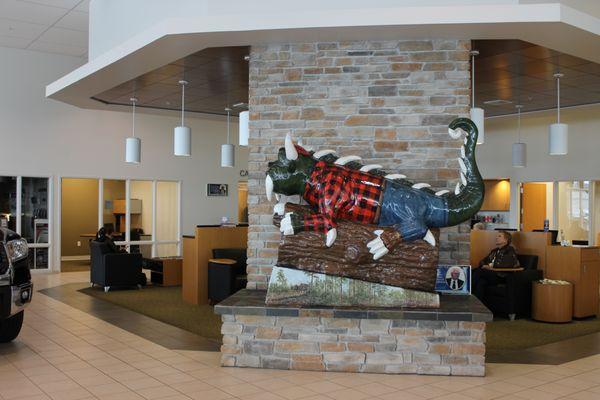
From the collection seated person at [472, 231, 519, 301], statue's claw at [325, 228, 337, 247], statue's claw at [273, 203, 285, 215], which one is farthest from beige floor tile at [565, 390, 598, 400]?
seated person at [472, 231, 519, 301]

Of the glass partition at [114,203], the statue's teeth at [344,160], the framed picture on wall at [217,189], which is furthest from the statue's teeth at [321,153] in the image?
the framed picture on wall at [217,189]

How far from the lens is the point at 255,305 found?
5039 millimetres

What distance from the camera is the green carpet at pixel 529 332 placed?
642 centimetres

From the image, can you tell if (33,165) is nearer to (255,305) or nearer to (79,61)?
(79,61)

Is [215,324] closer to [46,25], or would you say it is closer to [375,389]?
[375,389]

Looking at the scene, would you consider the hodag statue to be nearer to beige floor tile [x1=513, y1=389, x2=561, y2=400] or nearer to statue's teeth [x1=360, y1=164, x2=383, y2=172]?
statue's teeth [x1=360, y1=164, x2=383, y2=172]

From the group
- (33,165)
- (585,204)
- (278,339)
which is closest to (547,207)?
(585,204)

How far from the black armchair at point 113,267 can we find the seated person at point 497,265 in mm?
5511

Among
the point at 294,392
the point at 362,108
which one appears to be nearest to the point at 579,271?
the point at 362,108

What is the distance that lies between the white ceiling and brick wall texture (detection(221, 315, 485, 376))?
670 cm

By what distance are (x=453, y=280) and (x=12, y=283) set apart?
13.2 feet

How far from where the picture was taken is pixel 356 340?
4969 millimetres

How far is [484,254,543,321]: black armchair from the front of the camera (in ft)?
25.4

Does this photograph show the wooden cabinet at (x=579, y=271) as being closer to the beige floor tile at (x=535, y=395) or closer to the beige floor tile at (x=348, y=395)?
the beige floor tile at (x=535, y=395)
